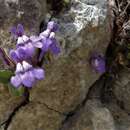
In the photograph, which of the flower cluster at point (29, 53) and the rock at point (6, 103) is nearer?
the flower cluster at point (29, 53)

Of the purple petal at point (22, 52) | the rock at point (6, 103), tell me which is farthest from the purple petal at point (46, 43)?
the rock at point (6, 103)

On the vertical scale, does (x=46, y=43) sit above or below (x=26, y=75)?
above

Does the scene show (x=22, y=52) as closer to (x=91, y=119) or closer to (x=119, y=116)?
(x=91, y=119)

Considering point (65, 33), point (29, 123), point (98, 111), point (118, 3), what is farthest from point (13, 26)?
point (118, 3)

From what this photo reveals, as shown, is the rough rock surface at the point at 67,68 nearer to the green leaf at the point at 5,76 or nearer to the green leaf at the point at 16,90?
the green leaf at the point at 16,90

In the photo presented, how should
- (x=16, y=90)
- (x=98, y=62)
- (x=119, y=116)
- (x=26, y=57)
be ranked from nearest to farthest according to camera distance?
(x=26, y=57)
(x=16, y=90)
(x=98, y=62)
(x=119, y=116)

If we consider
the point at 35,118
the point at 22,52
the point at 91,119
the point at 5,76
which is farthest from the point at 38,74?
Result: the point at 91,119

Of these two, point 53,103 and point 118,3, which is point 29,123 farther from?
point 118,3
